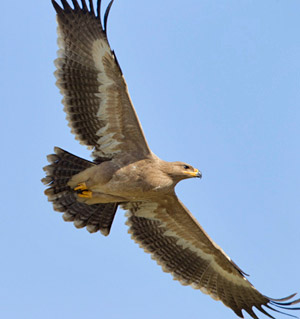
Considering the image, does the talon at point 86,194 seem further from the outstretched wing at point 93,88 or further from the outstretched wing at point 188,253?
the outstretched wing at point 188,253

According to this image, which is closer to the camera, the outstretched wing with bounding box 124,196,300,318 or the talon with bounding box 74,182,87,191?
the talon with bounding box 74,182,87,191

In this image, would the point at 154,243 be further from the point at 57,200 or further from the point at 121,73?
the point at 121,73

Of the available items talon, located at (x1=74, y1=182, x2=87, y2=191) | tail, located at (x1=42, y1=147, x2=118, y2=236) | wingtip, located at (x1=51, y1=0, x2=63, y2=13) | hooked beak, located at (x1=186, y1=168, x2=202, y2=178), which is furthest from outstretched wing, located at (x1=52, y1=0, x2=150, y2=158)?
hooked beak, located at (x1=186, y1=168, x2=202, y2=178)

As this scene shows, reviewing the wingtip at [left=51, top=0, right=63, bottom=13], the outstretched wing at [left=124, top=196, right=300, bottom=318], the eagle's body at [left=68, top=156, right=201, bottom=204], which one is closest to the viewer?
the wingtip at [left=51, top=0, right=63, bottom=13]

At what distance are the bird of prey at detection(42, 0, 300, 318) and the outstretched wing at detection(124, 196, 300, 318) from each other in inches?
0.6

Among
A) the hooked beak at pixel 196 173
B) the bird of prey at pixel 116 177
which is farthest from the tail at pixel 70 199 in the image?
the hooked beak at pixel 196 173

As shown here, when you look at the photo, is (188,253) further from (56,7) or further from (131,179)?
(56,7)

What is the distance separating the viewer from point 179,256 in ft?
41.0

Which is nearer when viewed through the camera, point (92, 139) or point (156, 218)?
point (92, 139)

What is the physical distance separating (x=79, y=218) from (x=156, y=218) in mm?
1276

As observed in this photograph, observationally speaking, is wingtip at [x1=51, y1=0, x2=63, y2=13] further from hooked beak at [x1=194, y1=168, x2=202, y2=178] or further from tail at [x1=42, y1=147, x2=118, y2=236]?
hooked beak at [x1=194, y1=168, x2=202, y2=178]

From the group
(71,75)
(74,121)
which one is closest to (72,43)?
(71,75)

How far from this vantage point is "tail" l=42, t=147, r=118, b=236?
37.7 ft

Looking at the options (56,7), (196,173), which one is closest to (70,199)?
(196,173)
